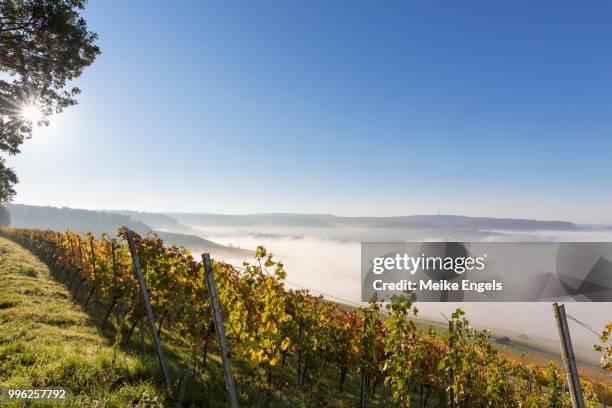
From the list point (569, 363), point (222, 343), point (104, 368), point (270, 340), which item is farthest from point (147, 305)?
point (569, 363)

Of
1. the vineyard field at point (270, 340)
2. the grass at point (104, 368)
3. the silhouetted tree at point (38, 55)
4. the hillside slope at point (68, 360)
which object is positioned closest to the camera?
the hillside slope at point (68, 360)

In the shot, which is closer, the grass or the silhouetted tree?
the grass

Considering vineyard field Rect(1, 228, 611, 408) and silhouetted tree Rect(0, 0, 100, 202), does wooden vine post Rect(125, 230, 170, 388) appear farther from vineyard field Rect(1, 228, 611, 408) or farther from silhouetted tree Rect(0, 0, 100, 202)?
silhouetted tree Rect(0, 0, 100, 202)

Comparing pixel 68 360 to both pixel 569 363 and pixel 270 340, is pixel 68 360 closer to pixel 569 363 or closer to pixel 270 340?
pixel 270 340

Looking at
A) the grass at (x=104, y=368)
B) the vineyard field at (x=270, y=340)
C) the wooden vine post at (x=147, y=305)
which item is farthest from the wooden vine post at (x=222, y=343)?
the wooden vine post at (x=147, y=305)

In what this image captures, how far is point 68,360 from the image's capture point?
294 inches

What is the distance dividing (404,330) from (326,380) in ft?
28.2

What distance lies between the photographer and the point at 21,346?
27.8ft

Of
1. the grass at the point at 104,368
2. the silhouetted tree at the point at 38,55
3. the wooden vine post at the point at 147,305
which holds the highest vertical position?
the silhouetted tree at the point at 38,55

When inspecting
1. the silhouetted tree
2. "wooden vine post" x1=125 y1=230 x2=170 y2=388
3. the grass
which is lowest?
the grass

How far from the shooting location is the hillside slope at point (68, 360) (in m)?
6.53

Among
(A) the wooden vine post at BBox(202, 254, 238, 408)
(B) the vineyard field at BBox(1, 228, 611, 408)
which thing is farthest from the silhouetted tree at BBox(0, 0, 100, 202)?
(A) the wooden vine post at BBox(202, 254, 238, 408)

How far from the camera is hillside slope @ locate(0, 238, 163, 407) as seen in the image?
6.53 m

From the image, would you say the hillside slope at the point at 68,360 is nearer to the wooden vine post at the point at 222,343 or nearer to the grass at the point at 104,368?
the grass at the point at 104,368
